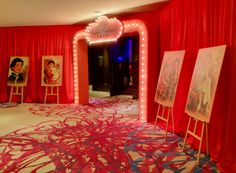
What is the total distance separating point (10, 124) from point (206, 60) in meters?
4.24

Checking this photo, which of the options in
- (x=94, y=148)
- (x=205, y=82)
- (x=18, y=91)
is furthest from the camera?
(x=18, y=91)

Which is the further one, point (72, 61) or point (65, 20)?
point (72, 61)

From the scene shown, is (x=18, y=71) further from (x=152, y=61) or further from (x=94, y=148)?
(x=94, y=148)

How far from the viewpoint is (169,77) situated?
3943 mm

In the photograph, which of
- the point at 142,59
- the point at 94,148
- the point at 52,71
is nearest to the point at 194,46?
the point at 142,59

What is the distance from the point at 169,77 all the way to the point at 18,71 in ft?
18.7

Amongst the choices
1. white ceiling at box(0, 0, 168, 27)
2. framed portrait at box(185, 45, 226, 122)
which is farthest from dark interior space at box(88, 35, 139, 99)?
framed portrait at box(185, 45, 226, 122)

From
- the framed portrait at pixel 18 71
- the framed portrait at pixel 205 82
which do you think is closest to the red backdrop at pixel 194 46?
the framed portrait at pixel 205 82

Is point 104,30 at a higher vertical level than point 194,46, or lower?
higher

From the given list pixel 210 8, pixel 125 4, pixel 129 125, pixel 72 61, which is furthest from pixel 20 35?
pixel 210 8

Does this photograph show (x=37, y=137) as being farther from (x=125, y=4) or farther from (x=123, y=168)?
(x=125, y=4)

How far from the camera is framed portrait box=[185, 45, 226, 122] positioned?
2.72 m

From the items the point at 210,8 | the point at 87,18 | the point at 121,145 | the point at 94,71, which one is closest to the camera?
the point at 210,8

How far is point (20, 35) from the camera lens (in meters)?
7.86
